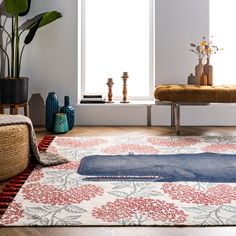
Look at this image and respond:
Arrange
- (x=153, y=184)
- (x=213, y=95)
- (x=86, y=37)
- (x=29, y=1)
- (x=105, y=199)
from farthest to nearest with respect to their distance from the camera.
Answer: (x=86, y=37) → (x=29, y=1) → (x=213, y=95) → (x=153, y=184) → (x=105, y=199)

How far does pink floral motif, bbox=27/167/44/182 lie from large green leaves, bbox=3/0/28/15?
1.96 metres

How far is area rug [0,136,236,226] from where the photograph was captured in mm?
2289

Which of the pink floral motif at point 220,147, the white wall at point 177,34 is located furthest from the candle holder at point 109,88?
the pink floral motif at point 220,147

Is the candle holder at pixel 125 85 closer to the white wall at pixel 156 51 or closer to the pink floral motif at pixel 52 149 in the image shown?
the white wall at pixel 156 51

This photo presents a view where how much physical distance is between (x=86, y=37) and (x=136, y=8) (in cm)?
66

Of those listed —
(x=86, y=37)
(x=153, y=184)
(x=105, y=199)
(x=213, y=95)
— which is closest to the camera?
(x=105, y=199)

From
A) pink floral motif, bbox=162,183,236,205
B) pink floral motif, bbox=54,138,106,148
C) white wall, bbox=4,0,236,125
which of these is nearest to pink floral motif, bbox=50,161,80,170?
pink floral motif, bbox=54,138,106,148

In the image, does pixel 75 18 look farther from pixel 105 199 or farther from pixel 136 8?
pixel 105 199

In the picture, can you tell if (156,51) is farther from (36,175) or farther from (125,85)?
(36,175)

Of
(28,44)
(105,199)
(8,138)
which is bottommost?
(105,199)

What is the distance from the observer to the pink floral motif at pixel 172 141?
13.6 ft

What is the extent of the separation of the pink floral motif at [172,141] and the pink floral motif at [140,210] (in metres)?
1.58

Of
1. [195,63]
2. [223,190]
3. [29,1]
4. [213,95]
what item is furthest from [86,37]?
[223,190]

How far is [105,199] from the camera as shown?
2605 mm
